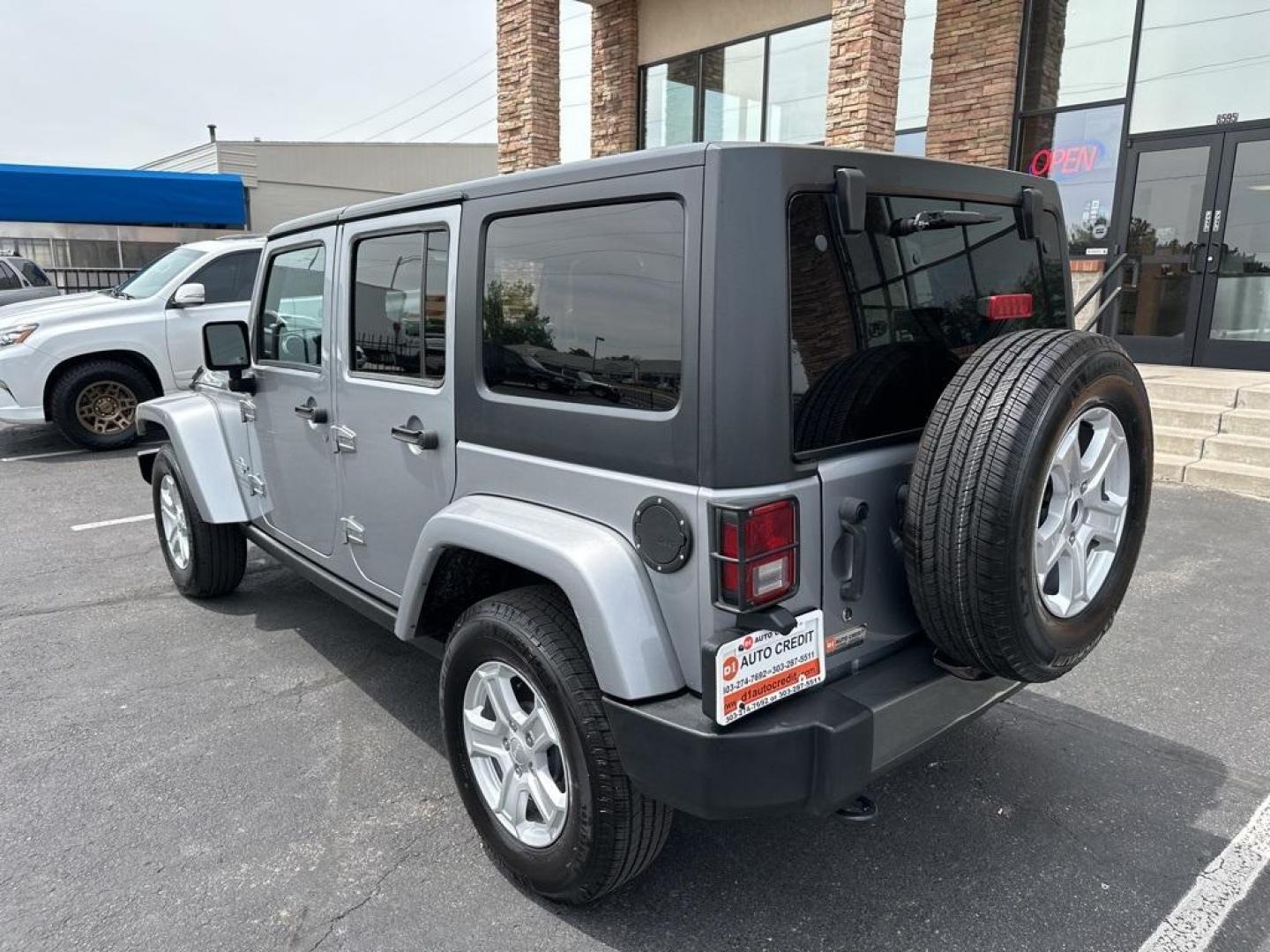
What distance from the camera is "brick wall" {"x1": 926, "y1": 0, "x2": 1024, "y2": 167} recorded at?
9.76m

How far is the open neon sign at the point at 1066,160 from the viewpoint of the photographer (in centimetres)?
977

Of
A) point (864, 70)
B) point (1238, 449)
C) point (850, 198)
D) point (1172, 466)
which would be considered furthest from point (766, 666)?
point (864, 70)

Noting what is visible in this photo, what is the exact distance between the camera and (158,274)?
30.0ft

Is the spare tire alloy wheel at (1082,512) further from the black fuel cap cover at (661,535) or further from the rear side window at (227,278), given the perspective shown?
the rear side window at (227,278)

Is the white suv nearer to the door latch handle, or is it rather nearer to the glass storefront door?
the door latch handle

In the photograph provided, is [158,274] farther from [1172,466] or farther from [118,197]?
[118,197]

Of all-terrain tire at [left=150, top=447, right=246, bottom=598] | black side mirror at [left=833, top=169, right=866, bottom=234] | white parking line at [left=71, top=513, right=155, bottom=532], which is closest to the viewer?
black side mirror at [left=833, top=169, right=866, bottom=234]

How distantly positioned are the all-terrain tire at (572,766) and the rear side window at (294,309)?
65.0 inches

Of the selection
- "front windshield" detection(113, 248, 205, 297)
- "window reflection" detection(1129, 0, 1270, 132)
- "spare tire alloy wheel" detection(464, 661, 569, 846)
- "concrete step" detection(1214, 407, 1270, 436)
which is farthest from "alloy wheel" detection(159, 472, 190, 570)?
"window reflection" detection(1129, 0, 1270, 132)

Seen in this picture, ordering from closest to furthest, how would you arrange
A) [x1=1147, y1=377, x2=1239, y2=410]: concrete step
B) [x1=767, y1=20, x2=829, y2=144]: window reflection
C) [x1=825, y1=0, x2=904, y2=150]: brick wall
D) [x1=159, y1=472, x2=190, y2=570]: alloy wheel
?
[x1=159, y1=472, x2=190, y2=570]: alloy wheel → [x1=1147, y1=377, x2=1239, y2=410]: concrete step → [x1=825, y1=0, x2=904, y2=150]: brick wall → [x1=767, y1=20, x2=829, y2=144]: window reflection

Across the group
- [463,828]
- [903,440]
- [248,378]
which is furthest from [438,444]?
[248,378]

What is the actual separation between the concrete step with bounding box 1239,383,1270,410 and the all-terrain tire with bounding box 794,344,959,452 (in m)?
6.39

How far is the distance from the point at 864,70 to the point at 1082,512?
25.5 ft

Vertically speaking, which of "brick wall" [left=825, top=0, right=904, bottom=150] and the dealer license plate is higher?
"brick wall" [left=825, top=0, right=904, bottom=150]
